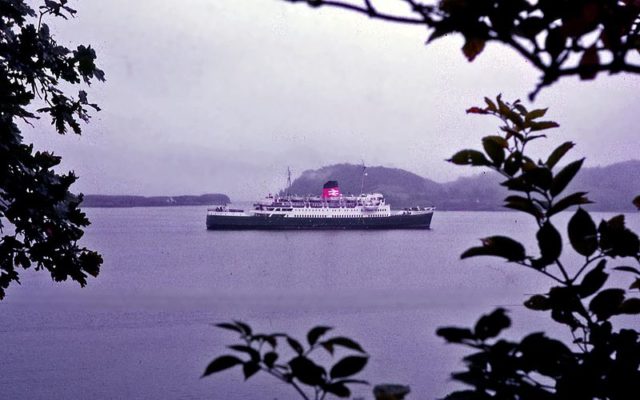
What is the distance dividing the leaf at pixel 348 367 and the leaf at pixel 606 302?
635 mm

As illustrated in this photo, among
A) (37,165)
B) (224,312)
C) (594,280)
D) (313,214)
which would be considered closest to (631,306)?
(594,280)

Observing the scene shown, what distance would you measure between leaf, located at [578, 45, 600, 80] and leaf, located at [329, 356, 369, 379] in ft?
1.59

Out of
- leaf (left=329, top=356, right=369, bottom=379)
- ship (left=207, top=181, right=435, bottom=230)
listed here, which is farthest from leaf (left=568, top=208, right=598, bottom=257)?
ship (left=207, top=181, right=435, bottom=230)

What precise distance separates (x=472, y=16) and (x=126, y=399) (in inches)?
746

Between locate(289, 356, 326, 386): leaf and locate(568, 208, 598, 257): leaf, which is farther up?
locate(568, 208, 598, 257): leaf

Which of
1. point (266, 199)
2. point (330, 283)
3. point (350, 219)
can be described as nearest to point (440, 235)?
point (350, 219)

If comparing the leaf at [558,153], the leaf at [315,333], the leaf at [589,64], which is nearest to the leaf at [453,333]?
the leaf at [315,333]

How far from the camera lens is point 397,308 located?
3322 cm

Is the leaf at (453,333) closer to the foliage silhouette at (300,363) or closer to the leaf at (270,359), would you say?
the foliage silhouette at (300,363)

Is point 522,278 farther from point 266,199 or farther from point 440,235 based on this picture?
point 440,235

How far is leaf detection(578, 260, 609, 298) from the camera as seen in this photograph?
114 cm

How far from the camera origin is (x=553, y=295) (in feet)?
3.90

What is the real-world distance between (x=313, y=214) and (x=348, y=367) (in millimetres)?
68874

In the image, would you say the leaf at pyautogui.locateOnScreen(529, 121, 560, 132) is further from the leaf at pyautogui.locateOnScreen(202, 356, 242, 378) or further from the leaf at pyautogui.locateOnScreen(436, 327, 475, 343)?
the leaf at pyautogui.locateOnScreen(202, 356, 242, 378)
